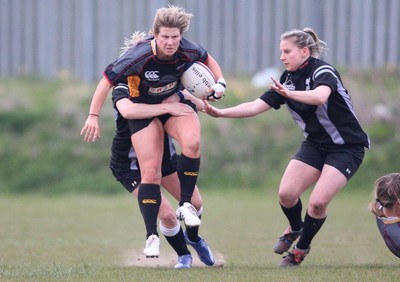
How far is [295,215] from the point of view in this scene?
25.0ft

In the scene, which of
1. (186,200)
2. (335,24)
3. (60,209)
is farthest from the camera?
(335,24)

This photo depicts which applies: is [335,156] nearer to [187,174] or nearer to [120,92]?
[187,174]

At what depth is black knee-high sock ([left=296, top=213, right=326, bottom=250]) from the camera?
7262mm

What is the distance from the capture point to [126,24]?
60.0ft

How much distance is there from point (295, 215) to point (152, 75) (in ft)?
5.75

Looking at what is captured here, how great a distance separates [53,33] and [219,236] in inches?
361

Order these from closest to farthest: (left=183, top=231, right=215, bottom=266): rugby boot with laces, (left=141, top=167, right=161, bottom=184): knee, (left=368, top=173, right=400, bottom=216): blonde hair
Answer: (left=368, top=173, right=400, bottom=216): blonde hair < (left=141, top=167, right=161, bottom=184): knee < (left=183, top=231, right=215, bottom=266): rugby boot with laces

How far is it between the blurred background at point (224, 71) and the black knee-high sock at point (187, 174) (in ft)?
28.1

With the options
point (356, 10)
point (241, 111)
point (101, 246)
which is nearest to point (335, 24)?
point (356, 10)

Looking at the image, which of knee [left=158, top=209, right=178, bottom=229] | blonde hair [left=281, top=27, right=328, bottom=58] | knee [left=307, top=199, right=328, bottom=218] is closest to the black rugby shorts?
knee [left=307, top=199, right=328, bottom=218]

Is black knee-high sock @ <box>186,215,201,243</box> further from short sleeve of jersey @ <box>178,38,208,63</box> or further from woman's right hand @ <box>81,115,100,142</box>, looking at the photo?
short sleeve of jersey @ <box>178,38,208,63</box>

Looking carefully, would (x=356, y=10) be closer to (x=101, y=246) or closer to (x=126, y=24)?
(x=126, y=24)

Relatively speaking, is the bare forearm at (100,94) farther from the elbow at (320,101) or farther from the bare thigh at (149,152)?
the elbow at (320,101)

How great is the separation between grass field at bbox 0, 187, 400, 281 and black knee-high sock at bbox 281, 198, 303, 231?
1.16ft
